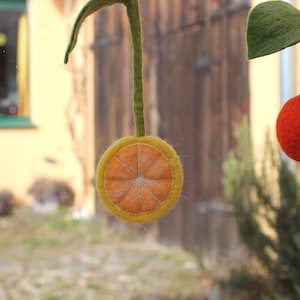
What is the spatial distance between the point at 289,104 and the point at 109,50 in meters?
4.21

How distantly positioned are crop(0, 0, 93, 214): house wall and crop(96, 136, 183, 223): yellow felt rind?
480 centimetres

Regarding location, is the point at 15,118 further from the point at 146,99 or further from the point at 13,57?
the point at 146,99

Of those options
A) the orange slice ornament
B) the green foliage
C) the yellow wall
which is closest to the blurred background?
the yellow wall

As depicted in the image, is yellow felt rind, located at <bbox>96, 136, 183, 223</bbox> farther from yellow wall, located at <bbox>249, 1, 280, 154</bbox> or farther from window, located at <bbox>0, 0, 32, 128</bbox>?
window, located at <bbox>0, 0, 32, 128</bbox>

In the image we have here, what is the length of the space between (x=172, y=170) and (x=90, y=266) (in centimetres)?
325

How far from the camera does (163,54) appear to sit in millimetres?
3582

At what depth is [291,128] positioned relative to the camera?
26cm

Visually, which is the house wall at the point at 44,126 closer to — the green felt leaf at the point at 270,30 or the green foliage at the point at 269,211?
the green foliage at the point at 269,211

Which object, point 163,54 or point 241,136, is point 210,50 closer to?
point 163,54

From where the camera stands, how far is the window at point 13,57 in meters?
5.11

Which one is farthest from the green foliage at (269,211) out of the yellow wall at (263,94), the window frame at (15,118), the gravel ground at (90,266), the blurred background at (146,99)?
the window frame at (15,118)

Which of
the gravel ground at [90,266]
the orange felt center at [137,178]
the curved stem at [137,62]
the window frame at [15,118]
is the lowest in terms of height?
the gravel ground at [90,266]

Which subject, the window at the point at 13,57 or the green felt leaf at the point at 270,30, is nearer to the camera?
the green felt leaf at the point at 270,30

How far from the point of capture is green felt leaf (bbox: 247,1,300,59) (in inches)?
9.5
